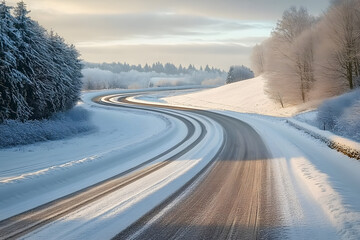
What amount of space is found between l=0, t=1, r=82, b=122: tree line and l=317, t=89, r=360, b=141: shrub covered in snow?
19485 millimetres

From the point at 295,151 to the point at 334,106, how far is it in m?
10.3

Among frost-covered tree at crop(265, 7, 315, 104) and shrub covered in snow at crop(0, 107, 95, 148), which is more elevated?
frost-covered tree at crop(265, 7, 315, 104)

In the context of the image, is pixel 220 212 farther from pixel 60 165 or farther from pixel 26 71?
pixel 26 71

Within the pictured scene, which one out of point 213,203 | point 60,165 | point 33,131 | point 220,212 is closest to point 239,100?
point 33,131

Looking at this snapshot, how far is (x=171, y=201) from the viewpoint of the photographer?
20.7 ft

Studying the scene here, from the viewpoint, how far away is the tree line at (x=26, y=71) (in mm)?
17828

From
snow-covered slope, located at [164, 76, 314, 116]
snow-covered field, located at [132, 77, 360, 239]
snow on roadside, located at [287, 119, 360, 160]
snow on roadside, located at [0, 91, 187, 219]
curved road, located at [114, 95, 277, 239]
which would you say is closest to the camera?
curved road, located at [114, 95, 277, 239]

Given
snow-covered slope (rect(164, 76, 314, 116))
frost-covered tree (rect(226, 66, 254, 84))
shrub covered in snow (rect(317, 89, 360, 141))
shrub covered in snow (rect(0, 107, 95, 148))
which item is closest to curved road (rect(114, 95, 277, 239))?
shrub covered in snow (rect(317, 89, 360, 141))

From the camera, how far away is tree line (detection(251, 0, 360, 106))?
28.1 metres

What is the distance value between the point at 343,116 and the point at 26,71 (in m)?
20.7

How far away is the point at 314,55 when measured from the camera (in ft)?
109

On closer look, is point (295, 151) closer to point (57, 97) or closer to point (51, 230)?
point (51, 230)

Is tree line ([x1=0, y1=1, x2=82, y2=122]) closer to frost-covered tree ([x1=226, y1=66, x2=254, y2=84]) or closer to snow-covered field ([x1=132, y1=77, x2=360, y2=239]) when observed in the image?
snow-covered field ([x1=132, y1=77, x2=360, y2=239])

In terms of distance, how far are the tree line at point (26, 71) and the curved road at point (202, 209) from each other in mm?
12787
